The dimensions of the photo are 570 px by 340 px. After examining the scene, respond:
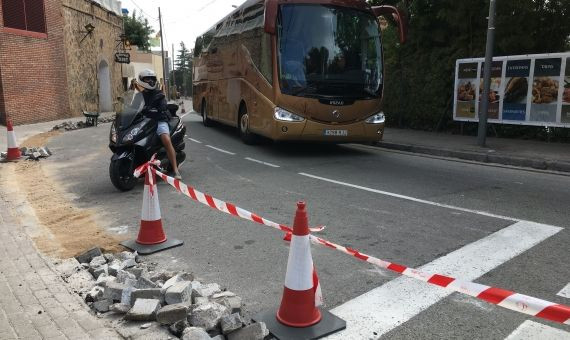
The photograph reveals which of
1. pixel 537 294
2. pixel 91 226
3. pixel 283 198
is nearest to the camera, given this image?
pixel 537 294

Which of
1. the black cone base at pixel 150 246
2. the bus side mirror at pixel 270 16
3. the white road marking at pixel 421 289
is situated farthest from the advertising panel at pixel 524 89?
the black cone base at pixel 150 246

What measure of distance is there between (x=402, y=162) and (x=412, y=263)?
20.7 feet

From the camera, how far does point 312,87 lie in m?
10.7

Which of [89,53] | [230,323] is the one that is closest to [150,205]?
[230,323]

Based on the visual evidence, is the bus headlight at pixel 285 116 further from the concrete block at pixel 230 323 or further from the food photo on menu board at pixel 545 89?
the concrete block at pixel 230 323

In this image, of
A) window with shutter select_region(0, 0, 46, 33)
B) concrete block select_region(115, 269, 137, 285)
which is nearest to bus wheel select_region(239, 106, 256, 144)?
concrete block select_region(115, 269, 137, 285)

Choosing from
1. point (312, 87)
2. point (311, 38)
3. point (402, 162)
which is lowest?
point (402, 162)

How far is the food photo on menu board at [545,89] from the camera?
1178 cm

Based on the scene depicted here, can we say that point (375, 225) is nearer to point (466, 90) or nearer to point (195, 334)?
point (195, 334)

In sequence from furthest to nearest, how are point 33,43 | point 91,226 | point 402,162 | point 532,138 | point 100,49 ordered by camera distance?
1. point 100,49
2. point 33,43
3. point 532,138
4. point 402,162
5. point 91,226

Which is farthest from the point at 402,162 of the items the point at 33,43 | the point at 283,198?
the point at 33,43

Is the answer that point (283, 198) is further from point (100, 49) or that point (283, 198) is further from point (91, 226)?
point (100, 49)

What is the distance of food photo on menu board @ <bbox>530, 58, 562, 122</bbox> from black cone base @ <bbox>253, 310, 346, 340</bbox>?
35.1ft

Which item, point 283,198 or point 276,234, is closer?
point 276,234
